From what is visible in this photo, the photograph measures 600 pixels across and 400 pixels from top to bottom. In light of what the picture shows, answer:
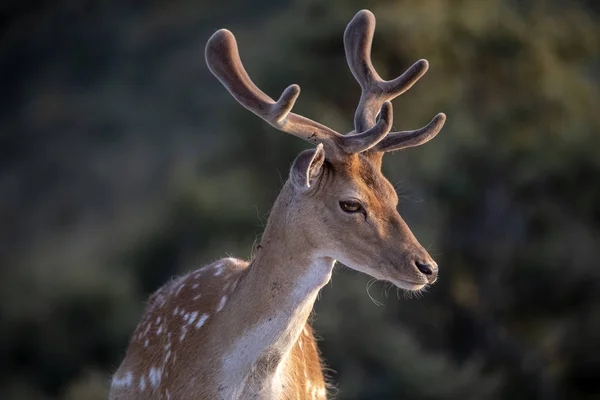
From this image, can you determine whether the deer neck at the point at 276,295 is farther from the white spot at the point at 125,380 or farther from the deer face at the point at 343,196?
the white spot at the point at 125,380

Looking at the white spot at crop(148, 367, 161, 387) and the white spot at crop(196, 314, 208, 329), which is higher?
the white spot at crop(196, 314, 208, 329)

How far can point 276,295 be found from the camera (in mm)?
7223

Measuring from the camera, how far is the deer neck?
7180 millimetres

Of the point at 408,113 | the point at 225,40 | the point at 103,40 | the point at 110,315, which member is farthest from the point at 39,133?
the point at 225,40

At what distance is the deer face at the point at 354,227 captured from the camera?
23.2ft

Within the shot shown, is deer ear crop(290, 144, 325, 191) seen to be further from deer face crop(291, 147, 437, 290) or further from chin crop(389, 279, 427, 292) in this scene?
chin crop(389, 279, 427, 292)

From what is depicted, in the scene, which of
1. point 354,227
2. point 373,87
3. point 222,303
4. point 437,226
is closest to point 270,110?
point 354,227

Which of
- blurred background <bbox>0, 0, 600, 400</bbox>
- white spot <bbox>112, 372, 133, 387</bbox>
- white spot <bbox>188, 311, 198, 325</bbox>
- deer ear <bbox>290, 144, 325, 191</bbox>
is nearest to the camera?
deer ear <bbox>290, 144, 325, 191</bbox>

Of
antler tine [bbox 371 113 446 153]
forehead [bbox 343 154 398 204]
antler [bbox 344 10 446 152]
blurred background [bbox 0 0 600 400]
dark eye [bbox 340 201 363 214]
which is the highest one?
antler [bbox 344 10 446 152]

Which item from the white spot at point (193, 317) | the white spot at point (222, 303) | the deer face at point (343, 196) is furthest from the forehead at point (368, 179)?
the white spot at point (193, 317)

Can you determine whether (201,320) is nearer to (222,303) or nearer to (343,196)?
(222,303)

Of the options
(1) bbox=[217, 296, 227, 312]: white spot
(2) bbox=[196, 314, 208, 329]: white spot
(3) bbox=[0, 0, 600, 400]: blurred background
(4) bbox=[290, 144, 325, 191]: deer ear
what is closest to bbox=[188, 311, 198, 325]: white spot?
(2) bbox=[196, 314, 208, 329]: white spot

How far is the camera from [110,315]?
2789cm

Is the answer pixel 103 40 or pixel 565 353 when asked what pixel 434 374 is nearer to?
pixel 565 353
